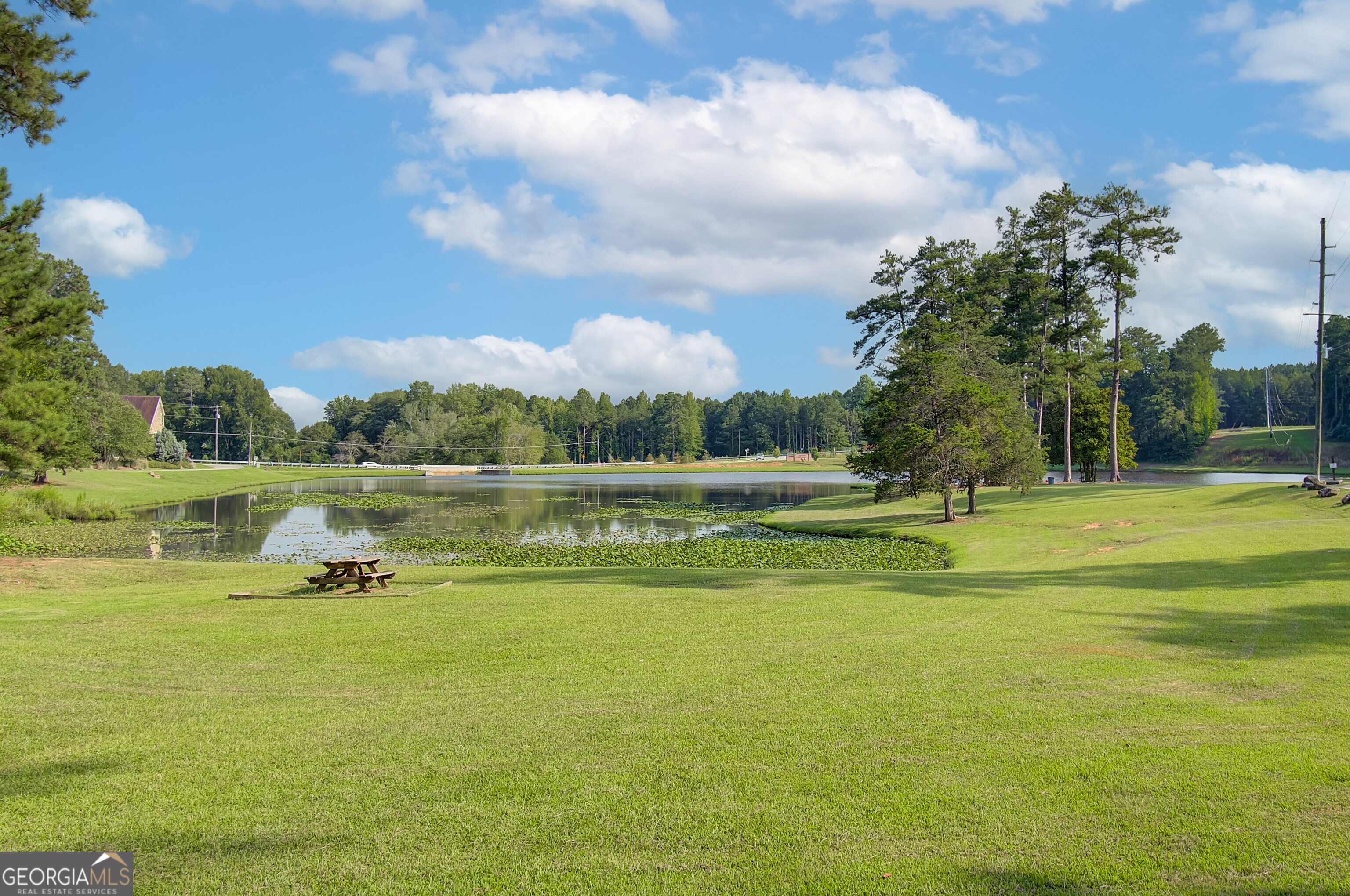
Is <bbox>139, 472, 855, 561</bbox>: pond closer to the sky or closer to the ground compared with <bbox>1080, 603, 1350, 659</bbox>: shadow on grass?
closer to the ground

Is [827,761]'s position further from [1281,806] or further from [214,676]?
[214,676]

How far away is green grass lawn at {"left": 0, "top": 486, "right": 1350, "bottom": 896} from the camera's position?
16.3ft

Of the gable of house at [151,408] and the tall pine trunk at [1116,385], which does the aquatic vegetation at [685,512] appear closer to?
the tall pine trunk at [1116,385]

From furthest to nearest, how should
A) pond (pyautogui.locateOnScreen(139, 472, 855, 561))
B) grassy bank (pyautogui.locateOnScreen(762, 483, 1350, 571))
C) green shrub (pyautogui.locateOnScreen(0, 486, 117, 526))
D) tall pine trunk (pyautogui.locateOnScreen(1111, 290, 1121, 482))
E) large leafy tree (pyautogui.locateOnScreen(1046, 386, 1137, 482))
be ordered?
large leafy tree (pyautogui.locateOnScreen(1046, 386, 1137, 482)) → tall pine trunk (pyautogui.locateOnScreen(1111, 290, 1121, 482)) → green shrub (pyautogui.locateOnScreen(0, 486, 117, 526)) → pond (pyautogui.locateOnScreen(139, 472, 855, 561)) → grassy bank (pyautogui.locateOnScreen(762, 483, 1350, 571))

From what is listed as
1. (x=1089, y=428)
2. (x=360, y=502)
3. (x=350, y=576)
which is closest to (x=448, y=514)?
(x=360, y=502)

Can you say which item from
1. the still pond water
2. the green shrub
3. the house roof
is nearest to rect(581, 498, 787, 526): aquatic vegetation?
the still pond water

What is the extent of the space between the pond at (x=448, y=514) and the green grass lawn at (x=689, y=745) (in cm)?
1888

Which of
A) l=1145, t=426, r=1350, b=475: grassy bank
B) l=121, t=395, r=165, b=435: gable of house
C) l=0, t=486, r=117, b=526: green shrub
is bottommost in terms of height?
l=0, t=486, r=117, b=526: green shrub

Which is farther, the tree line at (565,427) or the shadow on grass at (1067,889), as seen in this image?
the tree line at (565,427)

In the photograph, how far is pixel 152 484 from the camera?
6319 centimetres

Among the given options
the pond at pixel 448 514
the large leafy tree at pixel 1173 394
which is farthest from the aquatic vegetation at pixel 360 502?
the large leafy tree at pixel 1173 394

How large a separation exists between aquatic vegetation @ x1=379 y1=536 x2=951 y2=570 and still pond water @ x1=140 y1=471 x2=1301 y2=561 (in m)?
2.56

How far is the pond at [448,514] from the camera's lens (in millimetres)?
33375

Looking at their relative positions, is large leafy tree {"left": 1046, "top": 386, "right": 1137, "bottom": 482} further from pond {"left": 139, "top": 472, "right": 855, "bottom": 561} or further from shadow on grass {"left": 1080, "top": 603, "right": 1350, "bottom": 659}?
shadow on grass {"left": 1080, "top": 603, "right": 1350, "bottom": 659}
